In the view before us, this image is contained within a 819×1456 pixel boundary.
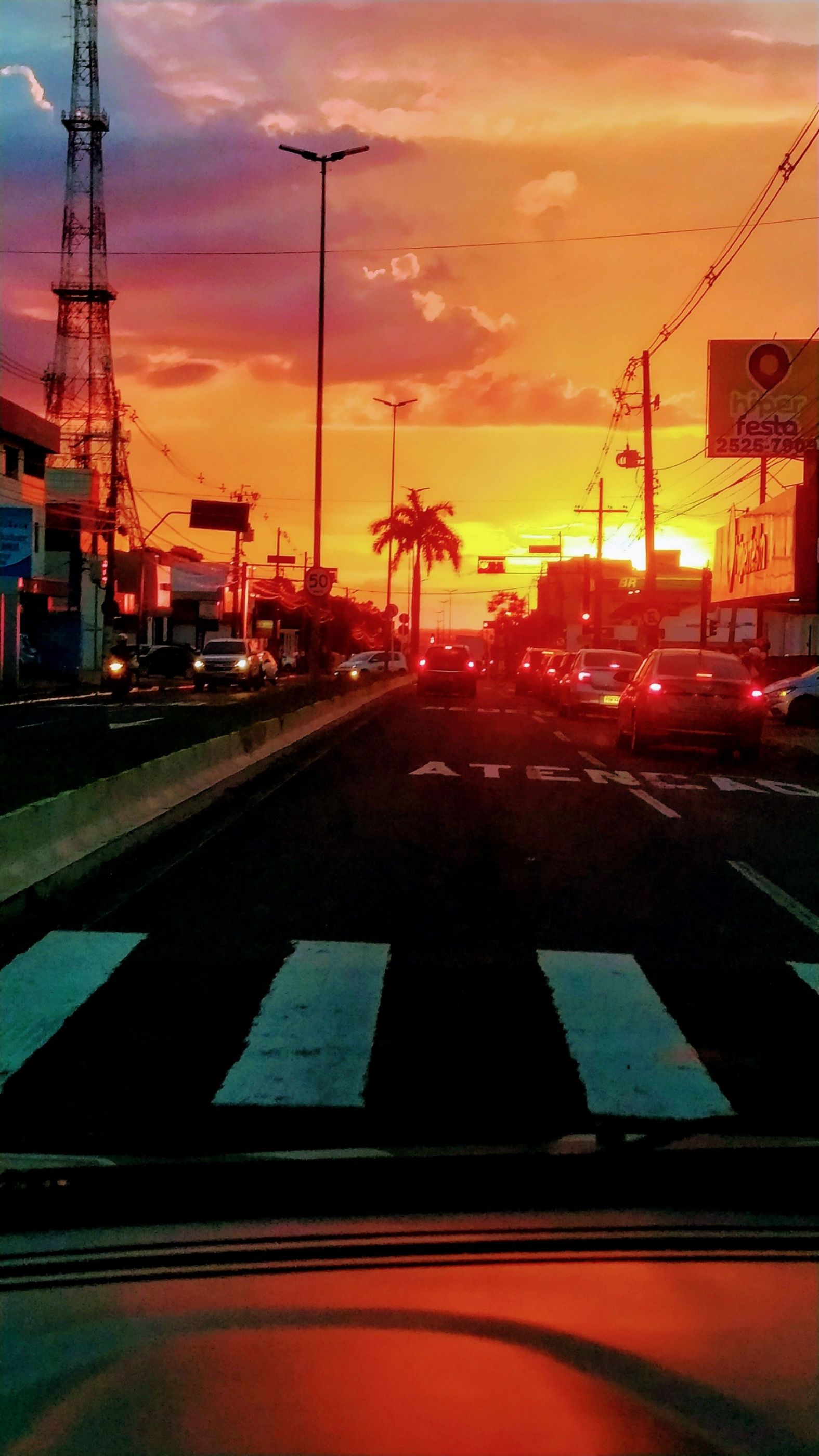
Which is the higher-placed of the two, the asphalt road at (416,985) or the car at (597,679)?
the car at (597,679)

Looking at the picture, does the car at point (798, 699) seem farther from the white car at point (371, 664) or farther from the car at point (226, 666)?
the white car at point (371, 664)

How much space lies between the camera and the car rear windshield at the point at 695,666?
23.3 m

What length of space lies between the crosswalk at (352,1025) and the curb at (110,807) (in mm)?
1187

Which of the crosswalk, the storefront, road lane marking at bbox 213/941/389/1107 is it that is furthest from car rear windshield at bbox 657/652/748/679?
the storefront

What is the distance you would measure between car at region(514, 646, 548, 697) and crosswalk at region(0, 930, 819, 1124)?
134 ft

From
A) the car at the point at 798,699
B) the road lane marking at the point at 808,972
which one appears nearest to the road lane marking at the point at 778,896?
the road lane marking at the point at 808,972

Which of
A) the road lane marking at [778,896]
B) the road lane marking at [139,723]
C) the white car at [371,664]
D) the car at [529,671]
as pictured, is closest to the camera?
the road lane marking at [778,896]

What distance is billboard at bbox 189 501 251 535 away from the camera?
9806 cm

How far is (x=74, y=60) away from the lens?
2685 inches

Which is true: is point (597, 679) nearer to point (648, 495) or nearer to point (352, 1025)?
Answer: point (648, 495)

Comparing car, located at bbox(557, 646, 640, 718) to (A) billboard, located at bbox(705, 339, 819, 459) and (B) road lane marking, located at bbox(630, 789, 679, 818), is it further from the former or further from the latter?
(A) billboard, located at bbox(705, 339, 819, 459)

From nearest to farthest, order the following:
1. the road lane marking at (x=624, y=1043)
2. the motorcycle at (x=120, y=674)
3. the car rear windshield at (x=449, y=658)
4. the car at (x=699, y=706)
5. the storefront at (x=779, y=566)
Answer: the road lane marking at (x=624, y=1043) < the car at (x=699, y=706) < the motorcycle at (x=120, y=674) < the car rear windshield at (x=449, y=658) < the storefront at (x=779, y=566)

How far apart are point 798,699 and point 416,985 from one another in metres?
27.9

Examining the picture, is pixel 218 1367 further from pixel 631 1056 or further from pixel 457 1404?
pixel 631 1056
